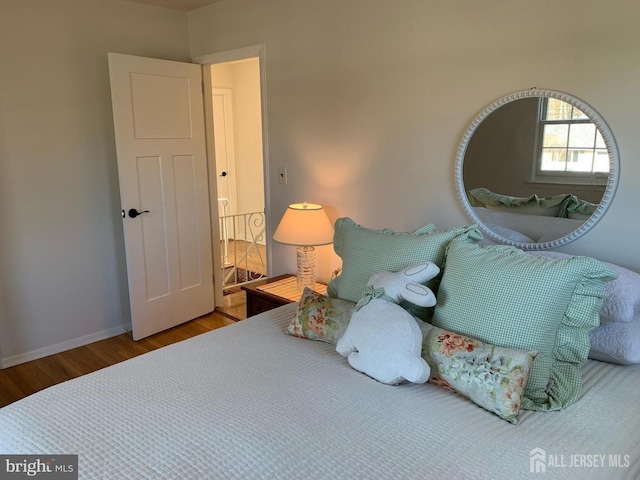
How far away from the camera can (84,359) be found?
318 cm

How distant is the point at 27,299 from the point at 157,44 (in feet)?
6.32

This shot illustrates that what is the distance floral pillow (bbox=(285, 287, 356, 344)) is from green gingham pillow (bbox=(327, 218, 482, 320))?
75mm

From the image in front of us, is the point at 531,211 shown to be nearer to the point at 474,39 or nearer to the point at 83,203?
the point at 474,39

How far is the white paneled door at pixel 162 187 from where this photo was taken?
125 inches

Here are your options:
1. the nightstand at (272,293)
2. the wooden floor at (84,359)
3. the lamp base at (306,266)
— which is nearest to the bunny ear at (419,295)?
the nightstand at (272,293)

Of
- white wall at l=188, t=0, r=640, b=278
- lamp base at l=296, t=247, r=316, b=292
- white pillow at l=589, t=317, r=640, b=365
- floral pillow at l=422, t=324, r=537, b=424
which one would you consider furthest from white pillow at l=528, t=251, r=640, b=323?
lamp base at l=296, t=247, r=316, b=292

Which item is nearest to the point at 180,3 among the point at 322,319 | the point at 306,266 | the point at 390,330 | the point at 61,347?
the point at 306,266

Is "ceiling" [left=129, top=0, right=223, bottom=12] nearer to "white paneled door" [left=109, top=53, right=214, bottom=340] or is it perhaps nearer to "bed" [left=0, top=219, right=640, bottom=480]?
"white paneled door" [left=109, top=53, right=214, bottom=340]

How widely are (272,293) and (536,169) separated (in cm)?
153

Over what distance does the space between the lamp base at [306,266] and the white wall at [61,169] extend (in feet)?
4.70

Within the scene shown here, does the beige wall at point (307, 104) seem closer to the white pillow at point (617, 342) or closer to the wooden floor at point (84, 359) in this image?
the wooden floor at point (84, 359)

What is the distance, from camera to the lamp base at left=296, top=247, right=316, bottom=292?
287cm

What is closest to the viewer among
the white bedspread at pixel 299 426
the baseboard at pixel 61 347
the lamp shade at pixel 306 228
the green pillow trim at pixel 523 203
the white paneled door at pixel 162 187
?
the white bedspread at pixel 299 426

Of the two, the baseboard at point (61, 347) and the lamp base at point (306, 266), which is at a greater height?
the lamp base at point (306, 266)
